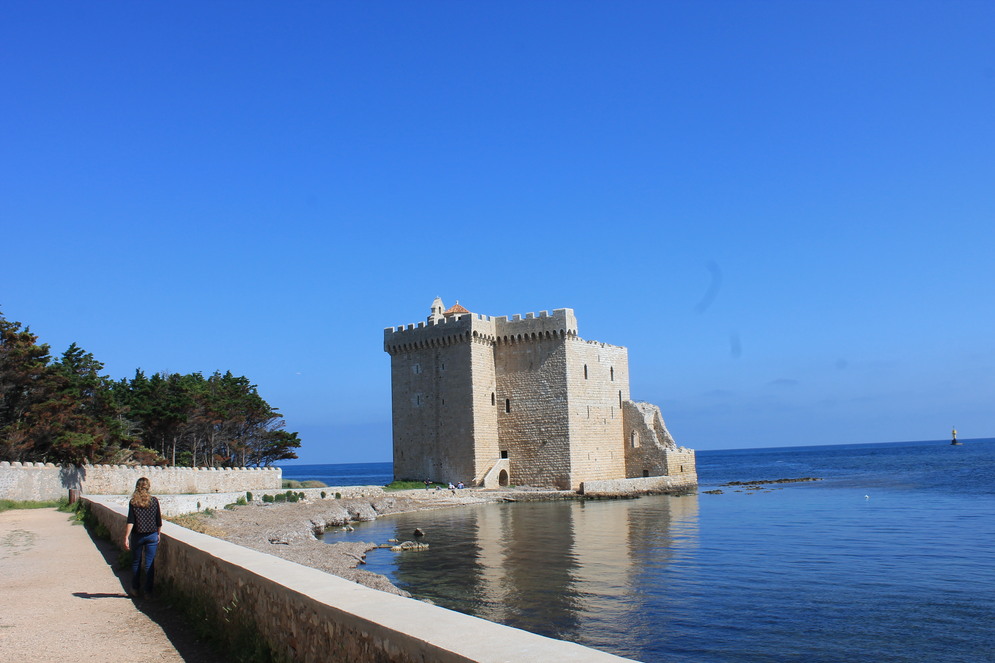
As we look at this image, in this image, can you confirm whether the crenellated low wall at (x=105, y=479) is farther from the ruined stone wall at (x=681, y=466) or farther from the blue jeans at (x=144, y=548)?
the ruined stone wall at (x=681, y=466)

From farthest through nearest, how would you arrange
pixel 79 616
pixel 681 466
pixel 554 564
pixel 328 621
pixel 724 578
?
pixel 681 466, pixel 554 564, pixel 724 578, pixel 79 616, pixel 328 621

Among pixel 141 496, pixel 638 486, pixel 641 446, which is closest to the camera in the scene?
pixel 141 496

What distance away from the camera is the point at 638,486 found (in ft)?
124

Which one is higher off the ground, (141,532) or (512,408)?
(512,408)

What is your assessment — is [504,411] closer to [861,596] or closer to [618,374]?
[618,374]

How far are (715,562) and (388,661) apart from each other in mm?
15070

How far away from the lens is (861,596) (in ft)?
45.3

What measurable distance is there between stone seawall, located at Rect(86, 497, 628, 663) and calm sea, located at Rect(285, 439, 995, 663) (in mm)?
5718

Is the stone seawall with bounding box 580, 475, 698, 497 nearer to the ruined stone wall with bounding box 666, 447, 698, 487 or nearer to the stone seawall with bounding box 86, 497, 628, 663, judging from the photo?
the ruined stone wall with bounding box 666, 447, 698, 487

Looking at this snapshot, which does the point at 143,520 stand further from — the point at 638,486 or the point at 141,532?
the point at 638,486

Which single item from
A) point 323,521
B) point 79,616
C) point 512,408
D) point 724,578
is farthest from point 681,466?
point 79,616

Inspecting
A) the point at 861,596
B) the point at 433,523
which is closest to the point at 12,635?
the point at 861,596

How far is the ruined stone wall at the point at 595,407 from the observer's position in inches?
1438

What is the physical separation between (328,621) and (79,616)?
4.00m
